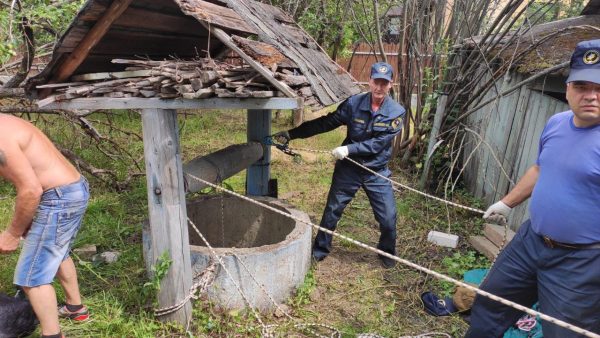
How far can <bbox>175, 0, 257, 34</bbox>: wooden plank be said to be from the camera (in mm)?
2276

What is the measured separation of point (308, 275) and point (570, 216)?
7.46 feet

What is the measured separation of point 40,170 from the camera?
8.23 feet

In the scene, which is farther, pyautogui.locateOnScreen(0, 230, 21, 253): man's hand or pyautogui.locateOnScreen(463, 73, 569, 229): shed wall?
pyautogui.locateOnScreen(463, 73, 569, 229): shed wall

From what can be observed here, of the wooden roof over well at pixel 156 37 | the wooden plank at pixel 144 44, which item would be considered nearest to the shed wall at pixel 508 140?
the wooden roof over well at pixel 156 37

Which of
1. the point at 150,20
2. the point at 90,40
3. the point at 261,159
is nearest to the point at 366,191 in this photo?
the point at 261,159

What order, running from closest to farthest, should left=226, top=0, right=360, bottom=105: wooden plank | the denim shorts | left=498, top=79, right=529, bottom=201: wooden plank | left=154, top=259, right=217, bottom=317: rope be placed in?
the denim shorts < left=226, top=0, right=360, bottom=105: wooden plank < left=154, top=259, right=217, bottom=317: rope < left=498, top=79, right=529, bottom=201: wooden plank

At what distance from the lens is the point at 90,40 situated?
8.50 feet

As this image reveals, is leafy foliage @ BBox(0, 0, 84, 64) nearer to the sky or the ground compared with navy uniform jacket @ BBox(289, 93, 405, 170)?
nearer to the sky

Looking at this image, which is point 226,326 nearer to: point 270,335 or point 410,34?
point 270,335

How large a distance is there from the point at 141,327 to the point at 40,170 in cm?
128

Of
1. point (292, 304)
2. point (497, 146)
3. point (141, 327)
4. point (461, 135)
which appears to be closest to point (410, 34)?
point (461, 135)

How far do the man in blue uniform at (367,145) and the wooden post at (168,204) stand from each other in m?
1.51

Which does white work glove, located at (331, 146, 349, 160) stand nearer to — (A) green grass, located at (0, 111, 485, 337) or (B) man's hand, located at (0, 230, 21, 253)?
(A) green grass, located at (0, 111, 485, 337)

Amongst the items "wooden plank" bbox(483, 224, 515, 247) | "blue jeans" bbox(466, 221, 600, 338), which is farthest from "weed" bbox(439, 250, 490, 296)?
"blue jeans" bbox(466, 221, 600, 338)
